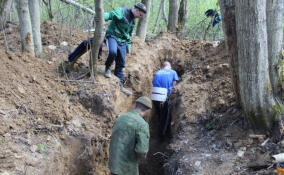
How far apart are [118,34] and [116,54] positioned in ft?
1.65

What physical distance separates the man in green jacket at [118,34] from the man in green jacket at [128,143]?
2157 millimetres

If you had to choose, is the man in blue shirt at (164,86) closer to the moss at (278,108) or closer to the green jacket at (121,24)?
the green jacket at (121,24)

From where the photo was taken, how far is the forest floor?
4074mm

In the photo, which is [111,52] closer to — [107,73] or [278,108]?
[107,73]

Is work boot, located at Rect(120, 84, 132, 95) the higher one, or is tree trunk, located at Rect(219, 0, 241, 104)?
tree trunk, located at Rect(219, 0, 241, 104)

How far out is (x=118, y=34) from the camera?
20.6 feet

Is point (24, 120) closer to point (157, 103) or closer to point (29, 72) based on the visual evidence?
point (29, 72)

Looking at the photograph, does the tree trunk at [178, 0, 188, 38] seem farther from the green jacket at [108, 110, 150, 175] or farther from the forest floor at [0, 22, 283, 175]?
the green jacket at [108, 110, 150, 175]

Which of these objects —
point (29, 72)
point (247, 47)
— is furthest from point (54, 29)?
point (247, 47)

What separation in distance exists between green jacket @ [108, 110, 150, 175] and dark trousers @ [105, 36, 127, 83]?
218cm

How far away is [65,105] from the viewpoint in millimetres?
5125

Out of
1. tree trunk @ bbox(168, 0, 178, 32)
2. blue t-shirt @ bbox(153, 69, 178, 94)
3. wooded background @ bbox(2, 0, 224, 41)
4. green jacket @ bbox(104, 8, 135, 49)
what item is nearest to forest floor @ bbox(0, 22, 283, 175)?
blue t-shirt @ bbox(153, 69, 178, 94)

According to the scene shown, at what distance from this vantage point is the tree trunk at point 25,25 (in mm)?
5305

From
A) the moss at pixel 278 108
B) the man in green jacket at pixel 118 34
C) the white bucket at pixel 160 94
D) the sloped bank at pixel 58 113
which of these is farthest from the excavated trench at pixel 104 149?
the moss at pixel 278 108
